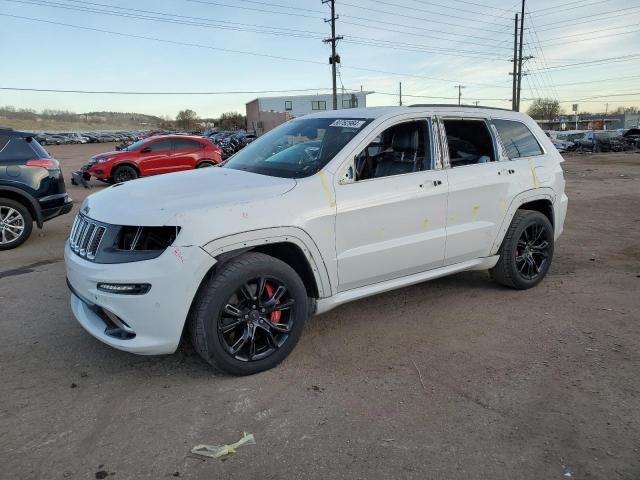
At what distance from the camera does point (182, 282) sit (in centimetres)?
307

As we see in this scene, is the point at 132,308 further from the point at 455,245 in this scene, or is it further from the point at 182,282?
the point at 455,245

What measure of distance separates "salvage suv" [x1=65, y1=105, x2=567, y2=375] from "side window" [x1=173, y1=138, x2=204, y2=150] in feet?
37.9

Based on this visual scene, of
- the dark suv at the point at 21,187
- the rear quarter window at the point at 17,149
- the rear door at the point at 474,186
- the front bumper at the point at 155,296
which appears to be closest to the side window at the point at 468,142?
the rear door at the point at 474,186

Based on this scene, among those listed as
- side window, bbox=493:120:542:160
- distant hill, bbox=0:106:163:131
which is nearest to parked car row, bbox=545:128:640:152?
side window, bbox=493:120:542:160

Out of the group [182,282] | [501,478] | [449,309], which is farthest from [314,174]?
[501,478]

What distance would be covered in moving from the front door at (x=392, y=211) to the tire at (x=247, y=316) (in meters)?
0.47

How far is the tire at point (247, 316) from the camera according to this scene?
3184 mm

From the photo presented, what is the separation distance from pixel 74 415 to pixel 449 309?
3.16 meters

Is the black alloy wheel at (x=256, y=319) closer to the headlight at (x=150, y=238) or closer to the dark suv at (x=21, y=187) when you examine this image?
the headlight at (x=150, y=238)

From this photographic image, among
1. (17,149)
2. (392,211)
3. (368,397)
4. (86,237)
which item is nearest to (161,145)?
(17,149)

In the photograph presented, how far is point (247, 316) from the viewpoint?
336 cm

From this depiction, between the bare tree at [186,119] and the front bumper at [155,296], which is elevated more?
the bare tree at [186,119]

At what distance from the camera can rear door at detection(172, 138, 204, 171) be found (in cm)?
1543

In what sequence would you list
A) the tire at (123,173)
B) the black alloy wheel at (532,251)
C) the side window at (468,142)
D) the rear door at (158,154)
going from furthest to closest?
the rear door at (158,154) < the tire at (123,173) < the black alloy wheel at (532,251) < the side window at (468,142)
